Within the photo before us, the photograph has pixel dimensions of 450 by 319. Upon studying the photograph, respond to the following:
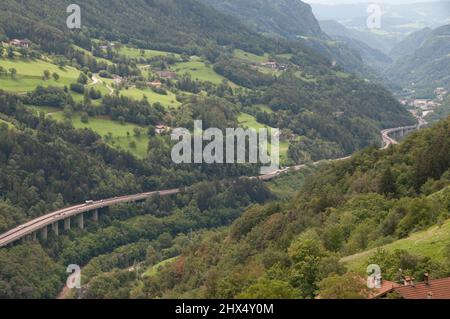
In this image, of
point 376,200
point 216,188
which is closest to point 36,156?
point 216,188

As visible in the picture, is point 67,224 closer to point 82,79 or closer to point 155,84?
point 82,79

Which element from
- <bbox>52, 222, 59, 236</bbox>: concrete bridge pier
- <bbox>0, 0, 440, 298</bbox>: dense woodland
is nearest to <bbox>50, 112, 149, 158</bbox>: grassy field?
<bbox>0, 0, 440, 298</bbox>: dense woodland

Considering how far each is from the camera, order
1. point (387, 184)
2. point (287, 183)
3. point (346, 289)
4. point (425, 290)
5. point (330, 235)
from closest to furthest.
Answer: point (346, 289), point (425, 290), point (330, 235), point (387, 184), point (287, 183)

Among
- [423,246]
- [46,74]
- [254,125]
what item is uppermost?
[46,74]

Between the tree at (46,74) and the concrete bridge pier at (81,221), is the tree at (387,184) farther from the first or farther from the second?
the tree at (46,74)

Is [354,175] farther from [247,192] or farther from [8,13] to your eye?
[8,13]

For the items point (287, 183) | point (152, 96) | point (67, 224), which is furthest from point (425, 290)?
point (152, 96)

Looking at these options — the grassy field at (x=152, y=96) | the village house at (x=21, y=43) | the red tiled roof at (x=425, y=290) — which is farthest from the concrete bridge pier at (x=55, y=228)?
the village house at (x=21, y=43)
